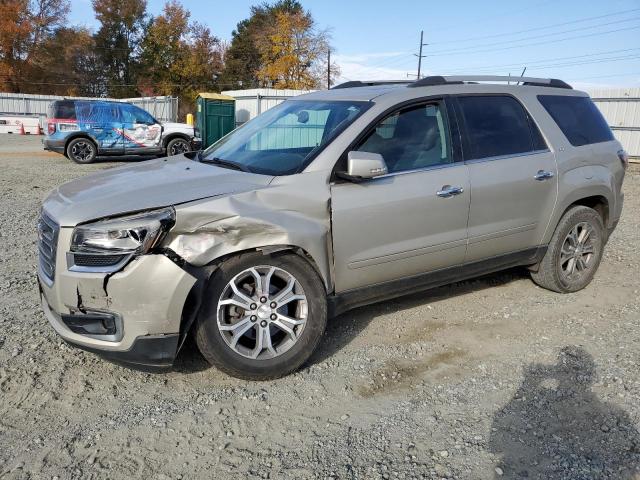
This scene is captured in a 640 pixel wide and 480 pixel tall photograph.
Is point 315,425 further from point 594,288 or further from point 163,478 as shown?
point 594,288

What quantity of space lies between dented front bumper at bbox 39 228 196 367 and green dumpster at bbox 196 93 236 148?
640 inches

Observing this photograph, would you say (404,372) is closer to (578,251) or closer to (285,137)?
(285,137)

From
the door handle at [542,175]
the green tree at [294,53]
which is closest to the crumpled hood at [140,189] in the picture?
the door handle at [542,175]

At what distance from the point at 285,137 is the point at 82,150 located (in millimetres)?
13713

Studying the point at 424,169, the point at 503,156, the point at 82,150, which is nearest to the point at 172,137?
the point at 82,150

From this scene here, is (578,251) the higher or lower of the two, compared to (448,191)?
lower

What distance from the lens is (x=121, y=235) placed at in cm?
303

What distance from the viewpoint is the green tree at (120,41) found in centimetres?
5816

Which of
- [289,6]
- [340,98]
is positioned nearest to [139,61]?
[289,6]

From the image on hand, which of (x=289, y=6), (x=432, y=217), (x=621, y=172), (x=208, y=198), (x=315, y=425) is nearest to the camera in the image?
(x=315, y=425)

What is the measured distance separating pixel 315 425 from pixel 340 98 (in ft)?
7.95

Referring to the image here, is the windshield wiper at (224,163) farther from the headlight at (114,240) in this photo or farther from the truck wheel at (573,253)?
the truck wheel at (573,253)

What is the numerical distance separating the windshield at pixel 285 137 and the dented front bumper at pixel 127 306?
105 centimetres

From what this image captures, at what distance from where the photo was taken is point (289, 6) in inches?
2266
